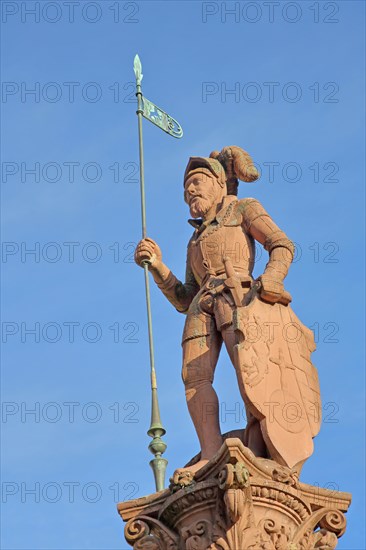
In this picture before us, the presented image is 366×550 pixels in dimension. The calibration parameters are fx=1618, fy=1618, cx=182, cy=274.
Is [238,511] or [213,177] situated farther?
[213,177]

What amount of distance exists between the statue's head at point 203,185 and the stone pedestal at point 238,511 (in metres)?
4.39

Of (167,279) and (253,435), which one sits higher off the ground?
(167,279)

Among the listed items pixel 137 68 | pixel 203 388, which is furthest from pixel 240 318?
pixel 137 68

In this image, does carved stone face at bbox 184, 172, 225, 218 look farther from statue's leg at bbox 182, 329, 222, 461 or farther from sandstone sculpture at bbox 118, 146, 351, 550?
statue's leg at bbox 182, 329, 222, 461

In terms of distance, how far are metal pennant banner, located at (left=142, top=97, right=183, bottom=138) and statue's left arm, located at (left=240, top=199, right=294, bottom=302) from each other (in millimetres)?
3294

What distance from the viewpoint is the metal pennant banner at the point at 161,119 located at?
976 inches

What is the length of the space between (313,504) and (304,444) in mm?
732

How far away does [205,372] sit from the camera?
68.3 feet

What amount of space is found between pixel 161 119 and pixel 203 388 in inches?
229

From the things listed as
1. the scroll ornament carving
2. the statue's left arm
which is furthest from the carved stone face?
the scroll ornament carving

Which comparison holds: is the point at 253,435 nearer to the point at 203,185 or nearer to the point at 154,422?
the point at 154,422

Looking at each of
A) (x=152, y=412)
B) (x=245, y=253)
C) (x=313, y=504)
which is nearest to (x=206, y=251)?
(x=245, y=253)

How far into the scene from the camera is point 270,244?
21.3 m

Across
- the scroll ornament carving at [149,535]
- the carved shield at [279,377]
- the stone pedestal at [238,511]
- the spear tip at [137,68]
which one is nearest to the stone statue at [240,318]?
the carved shield at [279,377]
